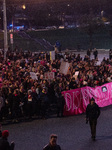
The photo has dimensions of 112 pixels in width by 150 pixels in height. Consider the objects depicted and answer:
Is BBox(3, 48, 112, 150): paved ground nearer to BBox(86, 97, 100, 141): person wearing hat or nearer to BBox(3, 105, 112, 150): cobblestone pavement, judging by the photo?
BBox(3, 105, 112, 150): cobblestone pavement

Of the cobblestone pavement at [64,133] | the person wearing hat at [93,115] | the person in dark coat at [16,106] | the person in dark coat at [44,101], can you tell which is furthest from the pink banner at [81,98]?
the person wearing hat at [93,115]

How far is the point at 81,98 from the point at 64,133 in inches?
126

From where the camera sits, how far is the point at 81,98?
13.5 m

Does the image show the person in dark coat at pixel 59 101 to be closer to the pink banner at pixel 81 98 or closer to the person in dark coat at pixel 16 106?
the pink banner at pixel 81 98

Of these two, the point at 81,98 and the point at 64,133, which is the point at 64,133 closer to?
the point at 64,133

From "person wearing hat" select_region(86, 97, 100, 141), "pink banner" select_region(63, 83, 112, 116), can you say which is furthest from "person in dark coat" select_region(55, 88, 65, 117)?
"person wearing hat" select_region(86, 97, 100, 141)

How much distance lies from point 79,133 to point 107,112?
3317mm

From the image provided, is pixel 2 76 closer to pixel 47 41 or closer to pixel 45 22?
pixel 47 41

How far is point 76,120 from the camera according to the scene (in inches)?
484

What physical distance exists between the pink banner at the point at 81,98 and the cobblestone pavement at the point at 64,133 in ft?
1.41

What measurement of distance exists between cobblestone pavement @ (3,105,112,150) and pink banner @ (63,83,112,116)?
0.43 metres

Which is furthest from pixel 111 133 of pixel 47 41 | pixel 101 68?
pixel 47 41

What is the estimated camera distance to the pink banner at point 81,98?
42.9 ft

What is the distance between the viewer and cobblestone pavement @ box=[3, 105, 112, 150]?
934 cm
